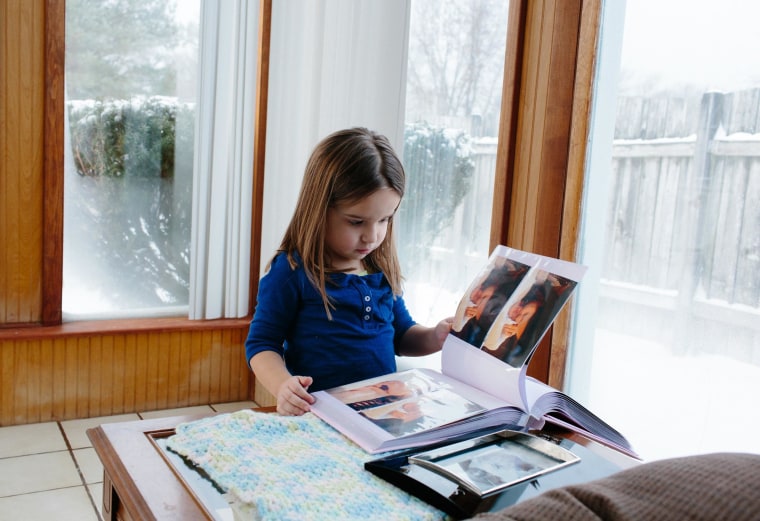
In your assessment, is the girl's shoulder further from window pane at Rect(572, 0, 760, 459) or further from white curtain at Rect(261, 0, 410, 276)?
white curtain at Rect(261, 0, 410, 276)

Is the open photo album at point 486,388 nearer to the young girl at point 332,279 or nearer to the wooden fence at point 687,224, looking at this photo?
the young girl at point 332,279

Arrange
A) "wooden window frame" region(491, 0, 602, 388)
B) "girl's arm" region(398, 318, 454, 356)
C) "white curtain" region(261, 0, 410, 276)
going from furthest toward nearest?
"white curtain" region(261, 0, 410, 276), "wooden window frame" region(491, 0, 602, 388), "girl's arm" region(398, 318, 454, 356)

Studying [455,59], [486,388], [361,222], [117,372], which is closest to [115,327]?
[117,372]

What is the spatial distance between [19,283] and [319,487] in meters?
2.17

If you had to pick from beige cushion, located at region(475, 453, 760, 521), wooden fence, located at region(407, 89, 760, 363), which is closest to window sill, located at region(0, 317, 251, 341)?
wooden fence, located at region(407, 89, 760, 363)

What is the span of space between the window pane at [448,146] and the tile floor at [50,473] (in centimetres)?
108

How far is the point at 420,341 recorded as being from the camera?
4.32 feet

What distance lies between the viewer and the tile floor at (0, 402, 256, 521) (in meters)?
1.82

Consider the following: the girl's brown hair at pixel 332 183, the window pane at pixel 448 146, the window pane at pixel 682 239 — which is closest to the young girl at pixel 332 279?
the girl's brown hair at pixel 332 183

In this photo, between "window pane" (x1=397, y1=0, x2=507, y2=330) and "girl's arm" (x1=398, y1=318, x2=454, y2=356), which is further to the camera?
"window pane" (x1=397, y1=0, x2=507, y2=330)

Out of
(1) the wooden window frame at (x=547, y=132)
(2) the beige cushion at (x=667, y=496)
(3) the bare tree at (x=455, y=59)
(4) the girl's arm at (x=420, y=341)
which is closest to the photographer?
(2) the beige cushion at (x=667, y=496)

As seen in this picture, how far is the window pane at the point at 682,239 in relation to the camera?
4.00ft

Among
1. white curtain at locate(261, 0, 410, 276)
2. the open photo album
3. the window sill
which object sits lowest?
the window sill

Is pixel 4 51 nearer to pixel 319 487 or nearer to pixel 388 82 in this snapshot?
pixel 388 82
